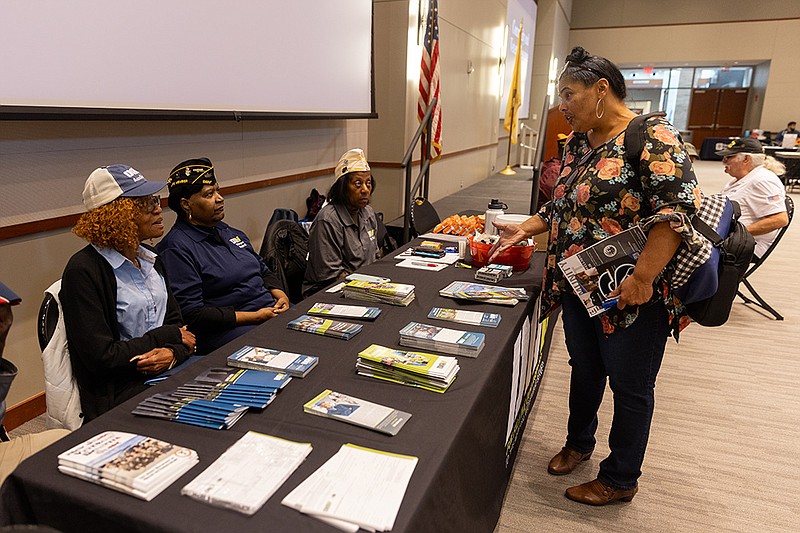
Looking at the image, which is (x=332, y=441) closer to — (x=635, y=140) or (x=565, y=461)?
(x=635, y=140)

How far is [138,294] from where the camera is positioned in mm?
1743

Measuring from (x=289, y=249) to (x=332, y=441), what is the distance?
204 cm

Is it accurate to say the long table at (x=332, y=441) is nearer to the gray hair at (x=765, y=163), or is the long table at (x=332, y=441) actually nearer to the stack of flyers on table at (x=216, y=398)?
the stack of flyers on table at (x=216, y=398)

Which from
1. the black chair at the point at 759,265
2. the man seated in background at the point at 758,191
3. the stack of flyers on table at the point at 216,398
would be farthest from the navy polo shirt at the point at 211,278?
the black chair at the point at 759,265

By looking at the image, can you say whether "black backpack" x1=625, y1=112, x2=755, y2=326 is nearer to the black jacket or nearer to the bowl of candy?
the bowl of candy

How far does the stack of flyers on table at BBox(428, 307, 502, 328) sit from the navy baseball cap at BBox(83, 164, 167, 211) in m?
1.02

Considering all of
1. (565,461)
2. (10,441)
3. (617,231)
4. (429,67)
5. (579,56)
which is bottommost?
(565,461)

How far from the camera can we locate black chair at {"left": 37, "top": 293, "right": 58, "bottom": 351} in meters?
1.54

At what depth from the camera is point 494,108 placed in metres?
9.40

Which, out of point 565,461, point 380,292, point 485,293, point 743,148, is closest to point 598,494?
point 565,461

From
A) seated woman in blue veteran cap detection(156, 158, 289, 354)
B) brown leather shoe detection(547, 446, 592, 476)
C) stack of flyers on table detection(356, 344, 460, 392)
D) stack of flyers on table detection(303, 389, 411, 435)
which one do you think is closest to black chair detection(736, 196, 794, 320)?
brown leather shoe detection(547, 446, 592, 476)

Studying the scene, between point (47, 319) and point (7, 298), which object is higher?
point (7, 298)

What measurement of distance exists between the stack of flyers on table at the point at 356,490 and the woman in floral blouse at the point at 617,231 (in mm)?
948

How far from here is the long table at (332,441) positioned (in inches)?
35.3
